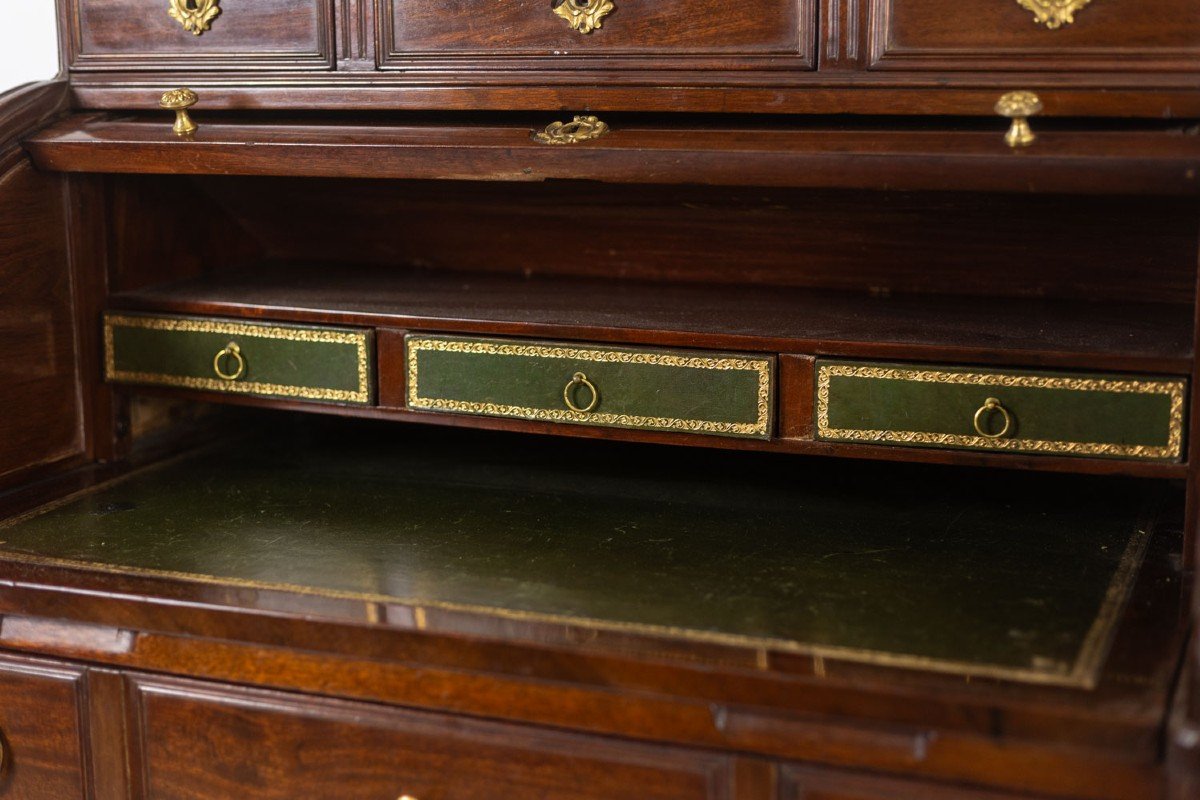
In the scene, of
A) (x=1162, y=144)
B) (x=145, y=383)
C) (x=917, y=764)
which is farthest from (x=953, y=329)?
(x=145, y=383)

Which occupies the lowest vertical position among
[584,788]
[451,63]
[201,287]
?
[584,788]

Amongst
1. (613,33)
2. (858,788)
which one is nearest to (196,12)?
(613,33)

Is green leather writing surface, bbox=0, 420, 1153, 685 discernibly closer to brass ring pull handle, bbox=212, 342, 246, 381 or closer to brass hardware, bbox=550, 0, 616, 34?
brass ring pull handle, bbox=212, 342, 246, 381

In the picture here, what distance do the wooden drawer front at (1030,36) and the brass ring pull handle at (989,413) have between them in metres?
0.35

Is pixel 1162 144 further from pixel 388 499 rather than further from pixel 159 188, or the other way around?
pixel 159 188

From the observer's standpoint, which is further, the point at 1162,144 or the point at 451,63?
the point at 451,63

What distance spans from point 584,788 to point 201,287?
93 cm

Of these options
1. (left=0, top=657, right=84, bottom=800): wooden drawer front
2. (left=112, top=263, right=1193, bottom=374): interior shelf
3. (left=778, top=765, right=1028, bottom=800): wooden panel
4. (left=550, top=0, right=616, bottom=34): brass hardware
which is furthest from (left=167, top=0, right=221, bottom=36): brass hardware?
(left=778, top=765, right=1028, bottom=800): wooden panel

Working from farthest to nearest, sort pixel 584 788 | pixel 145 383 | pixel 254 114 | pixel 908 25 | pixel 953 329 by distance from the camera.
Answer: pixel 145 383 → pixel 254 114 → pixel 953 329 → pixel 908 25 → pixel 584 788

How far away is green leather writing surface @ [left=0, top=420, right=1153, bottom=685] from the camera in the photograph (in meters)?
1.36

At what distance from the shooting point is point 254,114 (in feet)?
5.82

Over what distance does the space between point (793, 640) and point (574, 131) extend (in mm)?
622

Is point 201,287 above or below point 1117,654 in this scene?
above

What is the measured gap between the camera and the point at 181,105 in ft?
5.61
